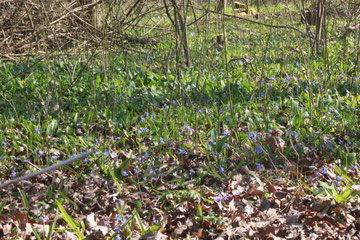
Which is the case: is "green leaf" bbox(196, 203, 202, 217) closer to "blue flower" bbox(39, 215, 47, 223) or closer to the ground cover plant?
the ground cover plant

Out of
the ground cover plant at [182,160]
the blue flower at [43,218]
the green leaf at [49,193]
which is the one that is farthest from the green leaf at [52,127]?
the blue flower at [43,218]

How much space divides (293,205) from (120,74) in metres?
2.96

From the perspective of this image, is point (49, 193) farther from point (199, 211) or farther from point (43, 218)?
point (199, 211)

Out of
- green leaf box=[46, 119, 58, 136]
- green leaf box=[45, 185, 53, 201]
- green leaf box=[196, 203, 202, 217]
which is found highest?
green leaf box=[46, 119, 58, 136]

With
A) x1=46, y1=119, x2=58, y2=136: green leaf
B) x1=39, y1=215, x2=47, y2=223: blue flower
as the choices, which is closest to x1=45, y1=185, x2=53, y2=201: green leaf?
x1=39, y1=215, x2=47, y2=223: blue flower

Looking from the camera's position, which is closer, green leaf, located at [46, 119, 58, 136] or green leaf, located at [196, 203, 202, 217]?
green leaf, located at [196, 203, 202, 217]

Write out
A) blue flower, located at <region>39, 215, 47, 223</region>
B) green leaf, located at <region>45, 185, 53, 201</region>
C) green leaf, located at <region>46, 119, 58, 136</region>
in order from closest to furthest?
blue flower, located at <region>39, 215, 47, 223</region> → green leaf, located at <region>45, 185, 53, 201</region> → green leaf, located at <region>46, 119, 58, 136</region>

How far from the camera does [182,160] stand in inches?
112

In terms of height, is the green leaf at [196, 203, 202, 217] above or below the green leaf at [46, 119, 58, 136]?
below

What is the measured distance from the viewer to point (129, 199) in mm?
2445

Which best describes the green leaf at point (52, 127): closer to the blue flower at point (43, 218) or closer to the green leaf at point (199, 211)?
the blue flower at point (43, 218)

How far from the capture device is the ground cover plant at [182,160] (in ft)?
7.24

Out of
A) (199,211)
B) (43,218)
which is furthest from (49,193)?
(199,211)

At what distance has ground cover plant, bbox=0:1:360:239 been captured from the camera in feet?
7.24
